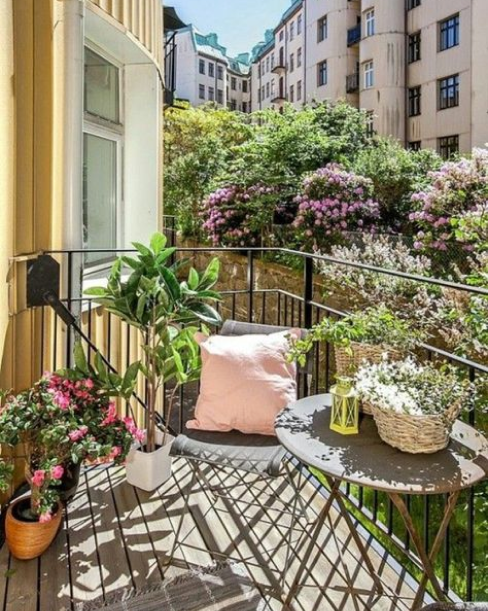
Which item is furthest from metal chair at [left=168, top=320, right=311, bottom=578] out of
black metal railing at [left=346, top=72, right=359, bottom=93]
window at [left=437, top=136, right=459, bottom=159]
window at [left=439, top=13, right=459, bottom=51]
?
black metal railing at [left=346, top=72, right=359, bottom=93]

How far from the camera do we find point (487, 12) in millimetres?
13336

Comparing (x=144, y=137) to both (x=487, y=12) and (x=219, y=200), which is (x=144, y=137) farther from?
(x=487, y=12)

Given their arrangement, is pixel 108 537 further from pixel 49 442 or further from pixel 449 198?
pixel 449 198

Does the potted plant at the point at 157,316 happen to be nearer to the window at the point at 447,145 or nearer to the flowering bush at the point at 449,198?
the flowering bush at the point at 449,198

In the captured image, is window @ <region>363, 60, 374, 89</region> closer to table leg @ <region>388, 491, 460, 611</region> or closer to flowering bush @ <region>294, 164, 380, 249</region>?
flowering bush @ <region>294, 164, 380, 249</region>

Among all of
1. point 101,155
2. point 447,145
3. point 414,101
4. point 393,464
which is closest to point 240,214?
point 101,155

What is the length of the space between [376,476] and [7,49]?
2.23 meters

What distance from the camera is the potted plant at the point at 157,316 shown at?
250 centimetres

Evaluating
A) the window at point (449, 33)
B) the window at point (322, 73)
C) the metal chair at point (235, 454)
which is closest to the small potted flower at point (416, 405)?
the metal chair at point (235, 454)

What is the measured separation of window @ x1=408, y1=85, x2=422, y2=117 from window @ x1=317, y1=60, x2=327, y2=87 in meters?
4.06

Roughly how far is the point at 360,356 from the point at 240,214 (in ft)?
26.6

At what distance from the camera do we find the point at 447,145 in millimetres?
15266

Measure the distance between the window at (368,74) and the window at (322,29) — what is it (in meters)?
2.81

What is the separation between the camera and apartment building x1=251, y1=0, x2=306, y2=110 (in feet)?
74.0
